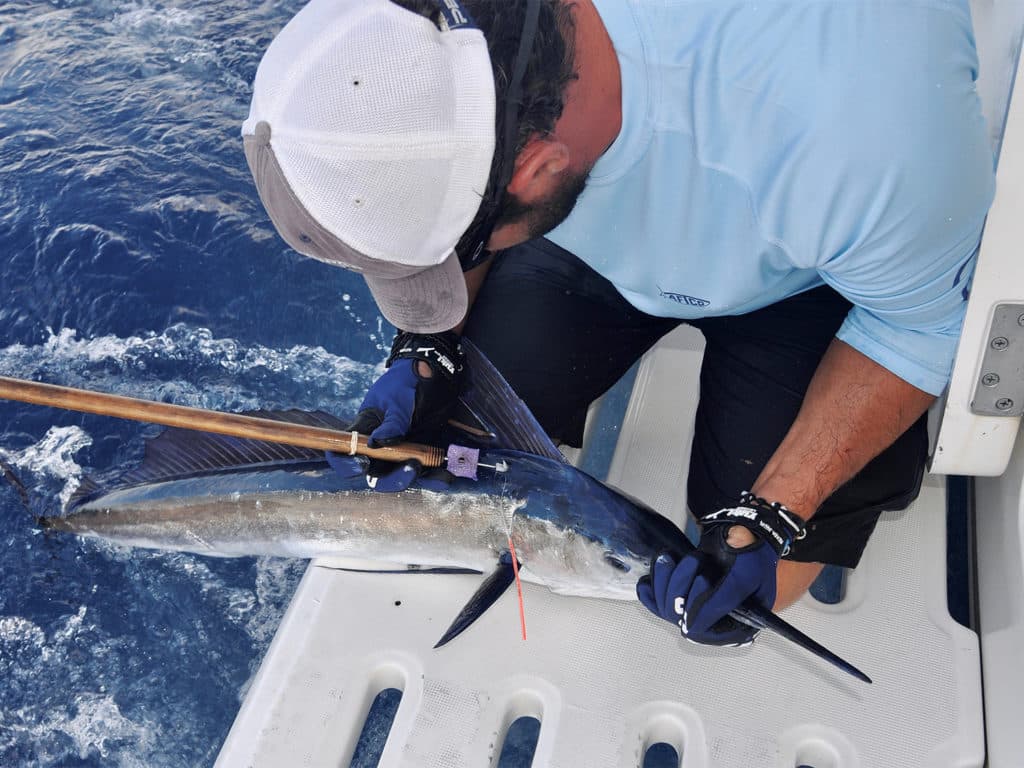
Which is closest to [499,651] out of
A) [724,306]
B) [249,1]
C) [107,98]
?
[724,306]

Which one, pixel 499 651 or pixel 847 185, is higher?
pixel 847 185

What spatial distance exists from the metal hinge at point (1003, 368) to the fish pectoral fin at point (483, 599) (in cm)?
105

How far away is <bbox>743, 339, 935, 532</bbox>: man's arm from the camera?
5.69 feet

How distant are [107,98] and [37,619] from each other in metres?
2.73

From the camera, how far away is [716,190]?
5.03 ft

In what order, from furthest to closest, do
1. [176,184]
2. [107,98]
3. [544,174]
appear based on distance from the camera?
1. [107,98]
2. [176,184]
3. [544,174]

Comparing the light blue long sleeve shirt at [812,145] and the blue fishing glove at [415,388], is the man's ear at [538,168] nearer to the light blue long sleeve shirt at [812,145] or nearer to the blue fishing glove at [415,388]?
the light blue long sleeve shirt at [812,145]

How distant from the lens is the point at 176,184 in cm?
374

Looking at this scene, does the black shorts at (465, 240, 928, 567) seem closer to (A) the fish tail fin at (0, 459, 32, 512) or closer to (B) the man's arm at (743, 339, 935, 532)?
(B) the man's arm at (743, 339, 935, 532)

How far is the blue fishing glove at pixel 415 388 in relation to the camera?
6.63 feet

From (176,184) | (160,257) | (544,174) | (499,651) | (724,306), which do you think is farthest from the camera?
(176,184)

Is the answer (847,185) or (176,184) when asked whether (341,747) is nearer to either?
(847,185)

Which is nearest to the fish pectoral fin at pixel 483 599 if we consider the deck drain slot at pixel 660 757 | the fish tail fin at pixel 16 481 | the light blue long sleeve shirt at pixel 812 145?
the deck drain slot at pixel 660 757

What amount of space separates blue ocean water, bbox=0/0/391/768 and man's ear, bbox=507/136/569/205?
5.23ft
